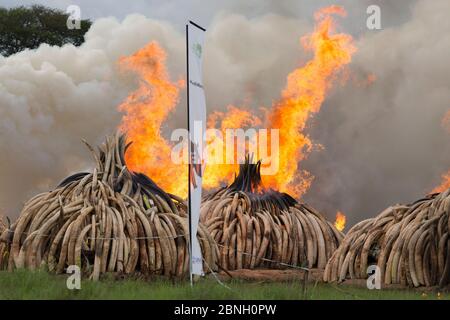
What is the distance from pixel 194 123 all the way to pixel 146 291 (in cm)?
317

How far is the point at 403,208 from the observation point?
23.7 metres

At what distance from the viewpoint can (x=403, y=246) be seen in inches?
885

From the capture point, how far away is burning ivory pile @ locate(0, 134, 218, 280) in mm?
21094

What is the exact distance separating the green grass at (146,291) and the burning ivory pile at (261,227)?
6732 mm

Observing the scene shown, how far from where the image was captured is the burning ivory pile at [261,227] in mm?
27609

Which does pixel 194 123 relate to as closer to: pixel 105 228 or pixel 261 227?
pixel 105 228

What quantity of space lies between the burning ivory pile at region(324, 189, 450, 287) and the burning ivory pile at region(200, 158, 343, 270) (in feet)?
12.4

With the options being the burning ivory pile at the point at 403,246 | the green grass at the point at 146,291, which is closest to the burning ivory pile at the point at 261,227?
the burning ivory pile at the point at 403,246

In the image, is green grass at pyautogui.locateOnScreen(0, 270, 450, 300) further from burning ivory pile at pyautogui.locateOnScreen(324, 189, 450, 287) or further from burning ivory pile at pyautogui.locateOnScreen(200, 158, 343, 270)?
burning ivory pile at pyautogui.locateOnScreen(200, 158, 343, 270)

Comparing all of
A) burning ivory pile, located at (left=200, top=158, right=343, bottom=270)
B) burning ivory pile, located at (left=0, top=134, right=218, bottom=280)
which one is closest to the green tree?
burning ivory pile, located at (left=200, top=158, right=343, bottom=270)

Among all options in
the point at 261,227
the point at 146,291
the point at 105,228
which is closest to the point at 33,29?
the point at 261,227
